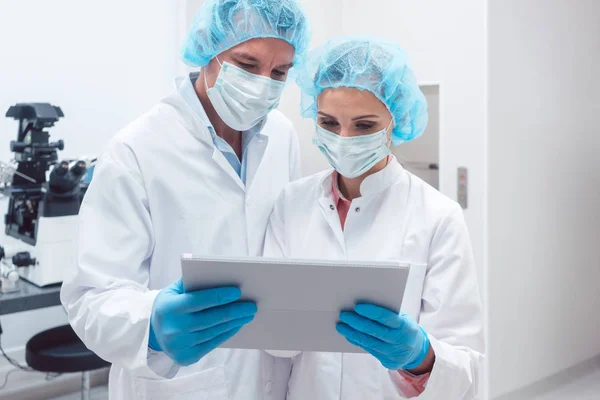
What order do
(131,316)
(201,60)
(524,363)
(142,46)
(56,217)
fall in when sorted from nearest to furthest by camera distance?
(131,316)
(201,60)
(56,217)
(524,363)
(142,46)

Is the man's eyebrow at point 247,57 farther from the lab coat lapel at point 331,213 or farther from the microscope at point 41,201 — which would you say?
the microscope at point 41,201

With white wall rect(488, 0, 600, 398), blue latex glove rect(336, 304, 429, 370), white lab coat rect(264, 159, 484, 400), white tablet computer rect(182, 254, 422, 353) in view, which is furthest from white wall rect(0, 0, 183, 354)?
blue latex glove rect(336, 304, 429, 370)

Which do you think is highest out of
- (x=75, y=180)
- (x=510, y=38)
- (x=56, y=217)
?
(x=510, y=38)

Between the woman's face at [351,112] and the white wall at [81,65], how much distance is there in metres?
2.09

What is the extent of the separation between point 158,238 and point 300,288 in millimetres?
422

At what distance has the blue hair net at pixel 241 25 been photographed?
1.33 m

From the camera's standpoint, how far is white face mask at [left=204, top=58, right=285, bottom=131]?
4.43 ft

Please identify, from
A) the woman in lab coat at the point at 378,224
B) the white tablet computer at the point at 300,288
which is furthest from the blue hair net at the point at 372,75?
the white tablet computer at the point at 300,288

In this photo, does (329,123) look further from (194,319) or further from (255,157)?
(194,319)

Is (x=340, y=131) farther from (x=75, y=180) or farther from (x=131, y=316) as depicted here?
(x=75, y=180)

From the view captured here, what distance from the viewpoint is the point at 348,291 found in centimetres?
98

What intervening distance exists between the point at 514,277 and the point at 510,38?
42.2 inches

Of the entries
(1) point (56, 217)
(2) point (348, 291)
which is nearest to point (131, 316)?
(2) point (348, 291)

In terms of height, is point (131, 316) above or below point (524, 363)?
above
